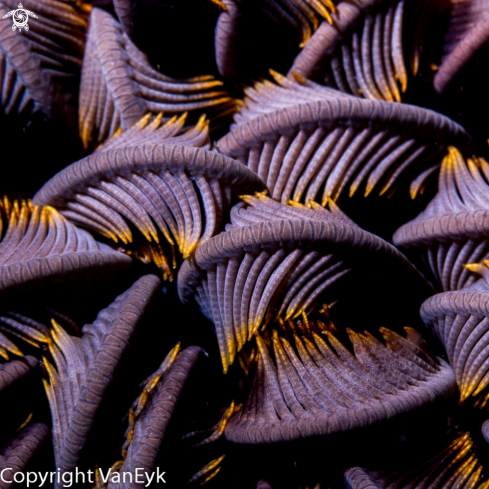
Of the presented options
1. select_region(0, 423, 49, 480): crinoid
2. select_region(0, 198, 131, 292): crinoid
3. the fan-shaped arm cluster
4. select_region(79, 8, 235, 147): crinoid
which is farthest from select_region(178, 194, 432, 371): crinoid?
select_region(0, 423, 49, 480): crinoid

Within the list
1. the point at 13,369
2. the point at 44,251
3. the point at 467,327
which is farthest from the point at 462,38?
the point at 13,369

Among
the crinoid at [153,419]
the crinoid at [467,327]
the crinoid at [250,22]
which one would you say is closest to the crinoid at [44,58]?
the crinoid at [250,22]

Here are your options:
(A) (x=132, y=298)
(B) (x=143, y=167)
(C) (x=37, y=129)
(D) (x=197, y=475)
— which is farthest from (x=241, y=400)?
(C) (x=37, y=129)

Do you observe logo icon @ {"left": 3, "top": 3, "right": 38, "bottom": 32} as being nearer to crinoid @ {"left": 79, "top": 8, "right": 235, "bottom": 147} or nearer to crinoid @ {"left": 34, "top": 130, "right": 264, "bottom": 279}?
crinoid @ {"left": 79, "top": 8, "right": 235, "bottom": 147}

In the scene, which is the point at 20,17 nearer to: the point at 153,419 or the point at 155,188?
the point at 155,188

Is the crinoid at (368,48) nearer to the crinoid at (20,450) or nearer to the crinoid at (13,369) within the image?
the crinoid at (13,369)

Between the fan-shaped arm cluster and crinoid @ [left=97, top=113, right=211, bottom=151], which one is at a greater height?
crinoid @ [left=97, top=113, right=211, bottom=151]
